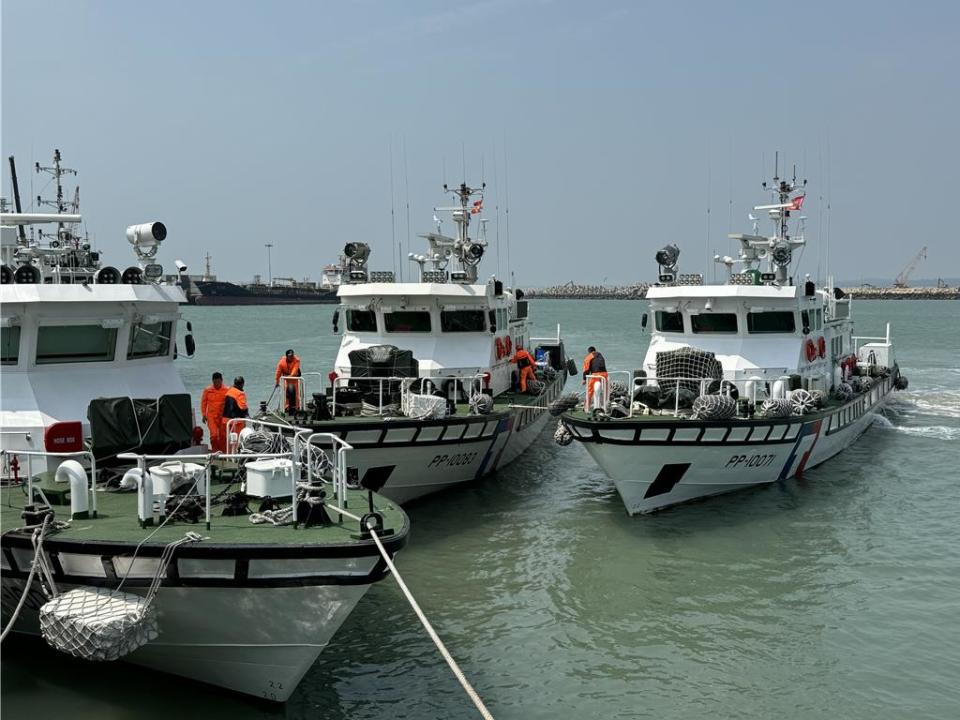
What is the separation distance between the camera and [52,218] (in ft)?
38.3

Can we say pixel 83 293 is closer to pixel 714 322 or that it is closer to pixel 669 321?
pixel 669 321

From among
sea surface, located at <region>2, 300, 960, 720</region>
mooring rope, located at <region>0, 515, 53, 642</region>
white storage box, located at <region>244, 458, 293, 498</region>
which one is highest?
white storage box, located at <region>244, 458, 293, 498</region>

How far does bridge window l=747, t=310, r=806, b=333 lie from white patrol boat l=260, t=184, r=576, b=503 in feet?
13.7

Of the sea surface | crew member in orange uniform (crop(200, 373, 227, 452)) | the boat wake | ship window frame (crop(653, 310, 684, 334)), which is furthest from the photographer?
the boat wake

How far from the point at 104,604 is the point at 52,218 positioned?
6307mm

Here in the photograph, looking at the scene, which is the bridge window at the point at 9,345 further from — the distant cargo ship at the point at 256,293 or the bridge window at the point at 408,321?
the distant cargo ship at the point at 256,293

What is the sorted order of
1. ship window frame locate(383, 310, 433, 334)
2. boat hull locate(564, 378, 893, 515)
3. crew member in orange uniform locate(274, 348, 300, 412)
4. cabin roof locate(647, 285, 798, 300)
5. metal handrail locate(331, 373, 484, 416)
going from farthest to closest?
1. ship window frame locate(383, 310, 433, 334)
2. cabin roof locate(647, 285, 798, 300)
3. crew member in orange uniform locate(274, 348, 300, 412)
4. metal handrail locate(331, 373, 484, 416)
5. boat hull locate(564, 378, 893, 515)

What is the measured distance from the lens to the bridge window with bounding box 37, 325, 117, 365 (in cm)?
1043

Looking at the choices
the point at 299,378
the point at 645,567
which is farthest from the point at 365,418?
the point at 645,567

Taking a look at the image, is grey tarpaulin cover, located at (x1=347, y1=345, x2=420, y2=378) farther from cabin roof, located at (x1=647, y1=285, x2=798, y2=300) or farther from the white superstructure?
cabin roof, located at (x1=647, y1=285, x2=798, y2=300)

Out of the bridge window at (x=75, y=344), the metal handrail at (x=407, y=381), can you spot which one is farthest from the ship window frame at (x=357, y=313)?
the bridge window at (x=75, y=344)

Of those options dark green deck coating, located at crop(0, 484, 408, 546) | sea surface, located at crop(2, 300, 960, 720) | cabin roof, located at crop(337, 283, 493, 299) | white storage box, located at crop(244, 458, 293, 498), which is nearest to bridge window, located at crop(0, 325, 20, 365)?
dark green deck coating, located at crop(0, 484, 408, 546)

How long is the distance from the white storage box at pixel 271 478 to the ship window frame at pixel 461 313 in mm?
8559

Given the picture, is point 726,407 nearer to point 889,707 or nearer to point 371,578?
point 889,707
